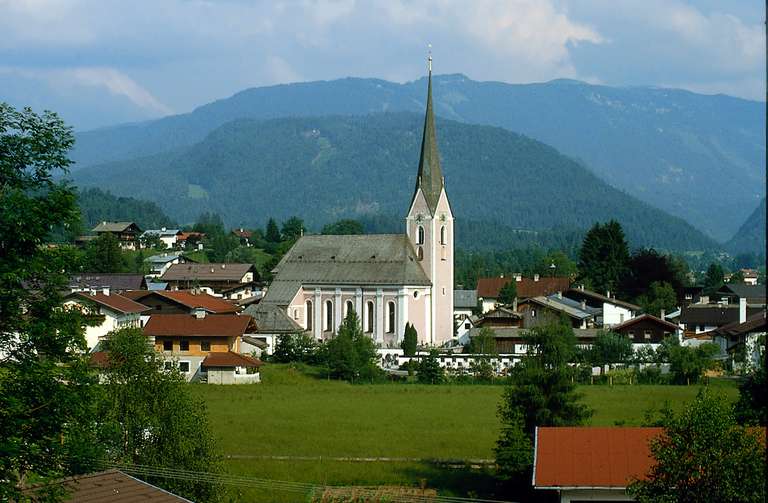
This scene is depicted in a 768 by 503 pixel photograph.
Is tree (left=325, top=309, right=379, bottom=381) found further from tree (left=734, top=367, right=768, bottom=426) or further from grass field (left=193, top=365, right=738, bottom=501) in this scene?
tree (left=734, top=367, right=768, bottom=426)

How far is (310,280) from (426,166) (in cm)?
847

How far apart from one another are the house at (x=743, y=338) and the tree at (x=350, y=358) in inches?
575

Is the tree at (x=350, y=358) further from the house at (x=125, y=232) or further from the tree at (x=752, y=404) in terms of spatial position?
the house at (x=125, y=232)

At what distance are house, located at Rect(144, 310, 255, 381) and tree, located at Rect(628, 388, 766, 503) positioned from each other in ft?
118

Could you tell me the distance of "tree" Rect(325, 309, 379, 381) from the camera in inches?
2104

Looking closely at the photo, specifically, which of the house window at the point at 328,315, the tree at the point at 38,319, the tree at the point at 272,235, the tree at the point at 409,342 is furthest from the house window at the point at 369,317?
the tree at the point at 272,235

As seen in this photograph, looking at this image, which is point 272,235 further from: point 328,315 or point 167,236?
point 328,315

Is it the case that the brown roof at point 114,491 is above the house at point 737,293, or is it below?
below

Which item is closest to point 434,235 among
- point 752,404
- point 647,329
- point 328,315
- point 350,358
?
point 328,315

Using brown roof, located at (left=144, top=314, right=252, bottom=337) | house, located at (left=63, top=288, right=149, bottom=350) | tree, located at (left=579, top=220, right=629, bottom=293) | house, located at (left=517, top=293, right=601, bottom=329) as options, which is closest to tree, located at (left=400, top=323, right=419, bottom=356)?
house, located at (left=517, top=293, right=601, bottom=329)

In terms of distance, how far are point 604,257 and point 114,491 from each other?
240ft

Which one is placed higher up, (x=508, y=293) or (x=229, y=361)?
(x=508, y=293)

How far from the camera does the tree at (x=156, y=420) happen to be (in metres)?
23.6

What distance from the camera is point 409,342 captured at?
61594 mm
